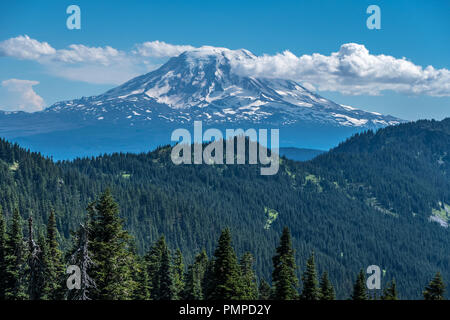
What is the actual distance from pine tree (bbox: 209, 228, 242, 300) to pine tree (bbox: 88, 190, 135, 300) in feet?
30.9

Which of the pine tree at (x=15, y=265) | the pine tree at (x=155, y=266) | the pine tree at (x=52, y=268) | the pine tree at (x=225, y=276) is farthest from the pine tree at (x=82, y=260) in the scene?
the pine tree at (x=155, y=266)

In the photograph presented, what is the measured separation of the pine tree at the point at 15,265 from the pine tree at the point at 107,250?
10239mm

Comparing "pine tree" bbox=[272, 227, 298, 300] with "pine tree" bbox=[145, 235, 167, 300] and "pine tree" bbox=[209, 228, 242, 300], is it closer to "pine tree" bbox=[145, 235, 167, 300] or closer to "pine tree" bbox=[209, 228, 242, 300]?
"pine tree" bbox=[209, 228, 242, 300]

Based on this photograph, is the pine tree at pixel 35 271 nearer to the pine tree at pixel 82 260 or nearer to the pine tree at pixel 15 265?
the pine tree at pixel 15 265

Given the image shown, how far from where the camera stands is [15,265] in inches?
1690

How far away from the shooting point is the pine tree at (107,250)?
35.9 m

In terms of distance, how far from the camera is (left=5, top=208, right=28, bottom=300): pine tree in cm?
4253

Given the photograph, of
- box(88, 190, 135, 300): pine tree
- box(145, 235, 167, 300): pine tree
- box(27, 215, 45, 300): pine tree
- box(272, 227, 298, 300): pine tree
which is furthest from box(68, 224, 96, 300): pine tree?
box(145, 235, 167, 300): pine tree
